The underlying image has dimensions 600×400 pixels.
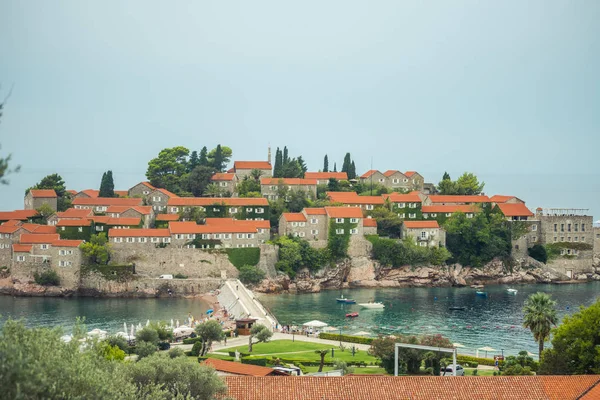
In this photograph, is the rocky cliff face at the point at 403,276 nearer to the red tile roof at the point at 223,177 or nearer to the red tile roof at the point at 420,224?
the red tile roof at the point at 420,224

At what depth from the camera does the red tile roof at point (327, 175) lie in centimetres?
10293

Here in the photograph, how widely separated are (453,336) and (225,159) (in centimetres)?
5967

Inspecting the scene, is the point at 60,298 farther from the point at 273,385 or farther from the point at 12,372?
the point at 12,372

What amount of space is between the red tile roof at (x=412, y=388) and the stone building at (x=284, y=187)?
227ft

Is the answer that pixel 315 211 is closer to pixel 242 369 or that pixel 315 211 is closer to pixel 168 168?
pixel 168 168

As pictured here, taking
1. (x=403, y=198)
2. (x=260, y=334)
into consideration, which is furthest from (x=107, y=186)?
(x=260, y=334)

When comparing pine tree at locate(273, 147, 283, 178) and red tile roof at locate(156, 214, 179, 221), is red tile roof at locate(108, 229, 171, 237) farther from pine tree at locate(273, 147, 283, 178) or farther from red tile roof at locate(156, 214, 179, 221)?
pine tree at locate(273, 147, 283, 178)

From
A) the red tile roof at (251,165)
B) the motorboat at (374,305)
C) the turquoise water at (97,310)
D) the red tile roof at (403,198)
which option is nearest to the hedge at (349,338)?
the turquoise water at (97,310)

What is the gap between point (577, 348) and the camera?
32.4 m

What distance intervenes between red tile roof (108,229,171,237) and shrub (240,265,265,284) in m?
9.17

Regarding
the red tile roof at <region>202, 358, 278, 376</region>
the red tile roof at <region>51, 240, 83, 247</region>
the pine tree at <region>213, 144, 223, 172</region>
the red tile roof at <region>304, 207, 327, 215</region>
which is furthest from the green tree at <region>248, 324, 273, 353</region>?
the pine tree at <region>213, 144, 223, 172</region>

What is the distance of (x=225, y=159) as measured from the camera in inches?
4331

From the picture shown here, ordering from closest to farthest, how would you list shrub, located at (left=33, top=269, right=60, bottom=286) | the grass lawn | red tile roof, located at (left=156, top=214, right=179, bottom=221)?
1. the grass lawn
2. shrub, located at (left=33, top=269, right=60, bottom=286)
3. red tile roof, located at (left=156, top=214, right=179, bottom=221)

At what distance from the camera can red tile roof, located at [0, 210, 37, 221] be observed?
279 feet
